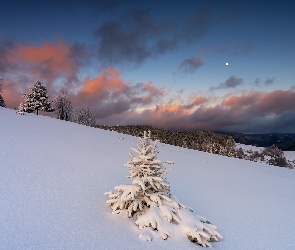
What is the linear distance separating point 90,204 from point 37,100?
39896 millimetres

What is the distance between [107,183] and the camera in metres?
7.95

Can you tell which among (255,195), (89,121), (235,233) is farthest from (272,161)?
(235,233)

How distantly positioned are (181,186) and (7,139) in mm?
7621

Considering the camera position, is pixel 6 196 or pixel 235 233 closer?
pixel 6 196

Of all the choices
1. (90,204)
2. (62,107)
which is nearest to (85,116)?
(62,107)

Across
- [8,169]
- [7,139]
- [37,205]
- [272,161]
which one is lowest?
[272,161]

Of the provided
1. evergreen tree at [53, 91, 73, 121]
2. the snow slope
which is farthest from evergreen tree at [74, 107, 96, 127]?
the snow slope

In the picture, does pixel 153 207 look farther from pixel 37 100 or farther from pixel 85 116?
pixel 85 116

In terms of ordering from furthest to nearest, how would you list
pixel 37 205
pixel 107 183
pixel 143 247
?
pixel 107 183
pixel 37 205
pixel 143 247

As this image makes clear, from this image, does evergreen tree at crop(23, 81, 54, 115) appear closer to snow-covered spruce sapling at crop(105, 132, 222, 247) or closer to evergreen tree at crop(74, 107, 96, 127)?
evergreen tree at crop(74, 107, 96, 127)

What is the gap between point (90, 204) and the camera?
6.12 meters

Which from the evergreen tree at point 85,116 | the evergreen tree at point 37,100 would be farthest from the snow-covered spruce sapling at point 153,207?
the evergreen tree at point 85,116

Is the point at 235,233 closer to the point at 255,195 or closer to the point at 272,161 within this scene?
the point at 255,195

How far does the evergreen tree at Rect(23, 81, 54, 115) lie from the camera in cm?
4116
